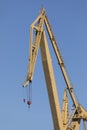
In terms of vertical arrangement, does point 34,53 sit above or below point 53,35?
below

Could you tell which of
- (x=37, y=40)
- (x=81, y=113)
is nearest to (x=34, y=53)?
(x=37, y=40)

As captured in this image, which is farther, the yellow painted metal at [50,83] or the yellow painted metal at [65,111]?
the yellow painted metal at [65,111]

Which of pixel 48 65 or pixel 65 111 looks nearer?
pixel 48 65

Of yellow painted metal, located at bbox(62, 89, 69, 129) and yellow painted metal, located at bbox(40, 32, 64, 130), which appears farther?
yellow painted metal, located at bbox(62, 89, 69, 129)

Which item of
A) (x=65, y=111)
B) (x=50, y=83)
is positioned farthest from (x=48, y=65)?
(x=65, y=111)

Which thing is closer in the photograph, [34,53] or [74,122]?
[34,53]

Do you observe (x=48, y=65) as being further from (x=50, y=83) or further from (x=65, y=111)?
(x=65, y=111)

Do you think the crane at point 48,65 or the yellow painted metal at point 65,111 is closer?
the crane at point 48,65

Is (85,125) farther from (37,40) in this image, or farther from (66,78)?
(37,40)

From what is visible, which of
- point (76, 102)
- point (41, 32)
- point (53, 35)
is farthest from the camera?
point (76, 102)

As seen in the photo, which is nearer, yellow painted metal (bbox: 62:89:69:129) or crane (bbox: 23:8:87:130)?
crane (bbox: 23:8:87:130)

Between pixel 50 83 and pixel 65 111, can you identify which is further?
pixel 65 111

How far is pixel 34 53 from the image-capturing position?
130ft

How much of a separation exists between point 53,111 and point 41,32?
8140 millimetres
